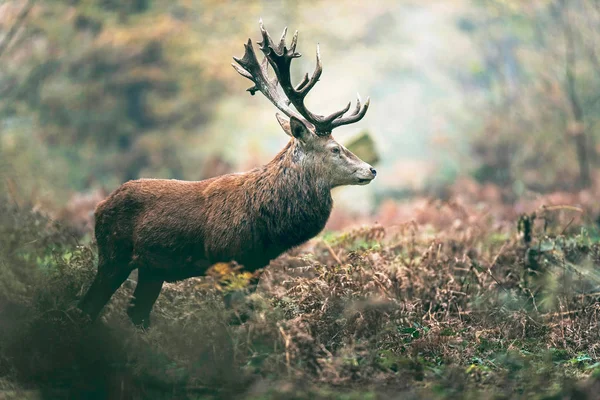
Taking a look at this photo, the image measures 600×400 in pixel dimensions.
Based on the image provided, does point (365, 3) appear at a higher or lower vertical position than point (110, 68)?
higher

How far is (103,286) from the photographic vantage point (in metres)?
7.78

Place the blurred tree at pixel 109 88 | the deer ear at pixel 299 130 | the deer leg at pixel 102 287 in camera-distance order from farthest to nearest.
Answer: the blurred tree at pixel 109 88
the deer ear at pixel 299 130
the deer leg at pixel 102 287

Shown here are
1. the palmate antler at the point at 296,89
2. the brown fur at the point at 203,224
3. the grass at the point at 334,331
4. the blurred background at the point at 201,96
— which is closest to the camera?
the grass at the point at 334,331

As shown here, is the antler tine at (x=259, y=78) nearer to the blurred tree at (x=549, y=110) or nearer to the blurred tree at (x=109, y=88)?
the blurred tree at (x=549, y=110)

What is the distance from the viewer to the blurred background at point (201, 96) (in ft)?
68.6

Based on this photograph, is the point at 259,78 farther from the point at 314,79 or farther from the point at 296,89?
the point at 314,79

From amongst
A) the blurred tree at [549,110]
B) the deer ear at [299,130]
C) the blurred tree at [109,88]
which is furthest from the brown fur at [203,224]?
the blurred tree at [109,88]

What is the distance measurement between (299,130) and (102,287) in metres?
2.46

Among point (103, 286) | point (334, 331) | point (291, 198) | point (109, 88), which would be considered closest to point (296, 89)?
point (291, 198)

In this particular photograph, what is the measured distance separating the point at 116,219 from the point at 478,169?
50.8ft

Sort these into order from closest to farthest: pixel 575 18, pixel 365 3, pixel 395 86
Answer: pixel 575 18, pixel 365 3, pixel 395 86

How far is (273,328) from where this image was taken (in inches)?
259

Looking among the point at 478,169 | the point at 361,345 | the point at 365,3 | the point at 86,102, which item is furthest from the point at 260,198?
the point at 365,3

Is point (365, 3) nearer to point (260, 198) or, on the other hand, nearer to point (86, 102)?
point (86, 102)
